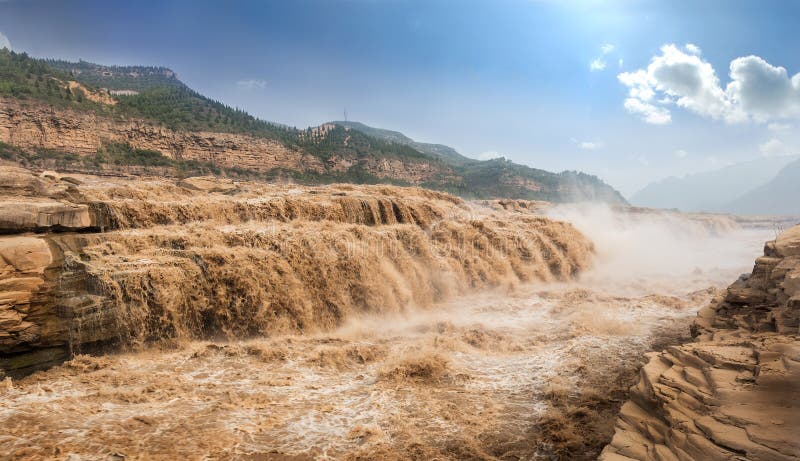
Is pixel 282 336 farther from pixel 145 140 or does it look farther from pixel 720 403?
pixel 145 140

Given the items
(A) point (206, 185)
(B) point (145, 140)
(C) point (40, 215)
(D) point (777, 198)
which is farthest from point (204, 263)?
(D) point (777, 198)

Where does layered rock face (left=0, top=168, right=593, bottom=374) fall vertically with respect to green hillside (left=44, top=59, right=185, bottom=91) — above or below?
below

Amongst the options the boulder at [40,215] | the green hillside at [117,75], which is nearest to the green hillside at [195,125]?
the green hillside at [117,75]

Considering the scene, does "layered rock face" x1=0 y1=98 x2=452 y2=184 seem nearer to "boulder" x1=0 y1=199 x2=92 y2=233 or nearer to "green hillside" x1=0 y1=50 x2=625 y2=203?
"green hillside" x1=0 y1=50 x2=625 y2=203

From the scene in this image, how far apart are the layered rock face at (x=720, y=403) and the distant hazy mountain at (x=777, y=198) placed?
7599 inches

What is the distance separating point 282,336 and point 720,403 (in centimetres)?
763

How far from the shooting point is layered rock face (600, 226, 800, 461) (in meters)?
2.89

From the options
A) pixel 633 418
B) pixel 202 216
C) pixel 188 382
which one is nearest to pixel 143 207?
pixel 202 216

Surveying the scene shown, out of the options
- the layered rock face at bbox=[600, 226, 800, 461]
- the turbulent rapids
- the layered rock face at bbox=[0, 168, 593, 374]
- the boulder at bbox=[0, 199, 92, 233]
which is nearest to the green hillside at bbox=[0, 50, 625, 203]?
the layered rock face at bbox=[0, 168, 593, 374]

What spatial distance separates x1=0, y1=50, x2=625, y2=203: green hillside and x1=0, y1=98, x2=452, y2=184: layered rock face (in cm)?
117

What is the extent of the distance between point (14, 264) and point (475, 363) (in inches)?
334

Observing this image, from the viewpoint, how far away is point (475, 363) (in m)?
6.93

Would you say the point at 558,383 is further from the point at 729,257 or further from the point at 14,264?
the point at 729,257

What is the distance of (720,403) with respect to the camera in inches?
133
